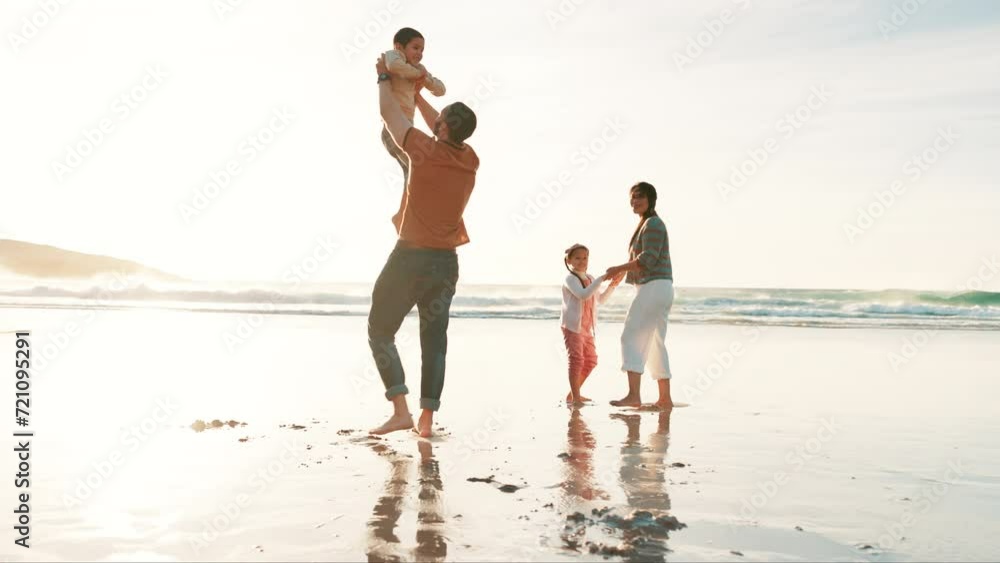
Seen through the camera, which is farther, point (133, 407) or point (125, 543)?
point (133, 407)

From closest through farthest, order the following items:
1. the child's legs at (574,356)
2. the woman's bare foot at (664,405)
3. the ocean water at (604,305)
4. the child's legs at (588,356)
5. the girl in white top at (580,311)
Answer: the woman's bare foot at (664,405), the child's legs at (574,356), the girl in white top at (580,311), the child's legs at (588,356), the ocean water at (604,305)

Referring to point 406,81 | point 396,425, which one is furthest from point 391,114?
point 396,425

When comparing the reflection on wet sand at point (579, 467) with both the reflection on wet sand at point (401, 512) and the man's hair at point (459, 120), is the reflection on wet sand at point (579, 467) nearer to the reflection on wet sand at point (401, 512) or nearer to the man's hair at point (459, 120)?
the reflection on wet sand at point (401, 512)

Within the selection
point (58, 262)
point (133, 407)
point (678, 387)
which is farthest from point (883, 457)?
point (58, 262)

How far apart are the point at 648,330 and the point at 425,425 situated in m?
2.89

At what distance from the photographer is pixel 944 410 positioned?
7.59 m

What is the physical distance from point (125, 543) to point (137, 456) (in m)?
1.77

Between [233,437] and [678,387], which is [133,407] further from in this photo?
[678,387]

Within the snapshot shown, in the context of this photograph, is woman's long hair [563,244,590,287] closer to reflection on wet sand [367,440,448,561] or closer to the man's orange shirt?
the man's orange shirt

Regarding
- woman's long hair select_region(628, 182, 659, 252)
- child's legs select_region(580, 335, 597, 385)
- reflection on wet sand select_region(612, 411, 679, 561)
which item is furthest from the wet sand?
woman's long hair select_region(628, 182, 659, 252)

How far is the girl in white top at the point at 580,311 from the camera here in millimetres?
8070

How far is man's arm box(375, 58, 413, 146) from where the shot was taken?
17.3ft

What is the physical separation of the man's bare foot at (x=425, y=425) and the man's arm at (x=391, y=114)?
1743mm

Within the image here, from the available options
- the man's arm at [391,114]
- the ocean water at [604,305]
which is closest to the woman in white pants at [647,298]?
the man's arm at [391,114]
